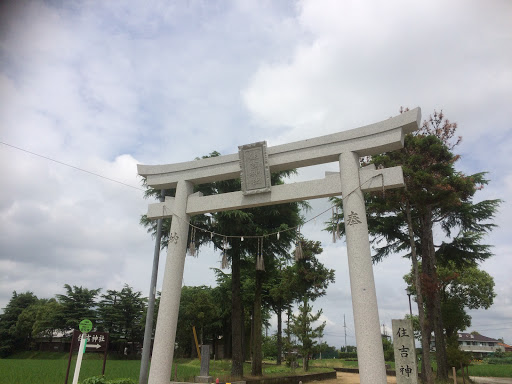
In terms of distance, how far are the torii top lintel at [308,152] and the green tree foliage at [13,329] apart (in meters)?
31.1

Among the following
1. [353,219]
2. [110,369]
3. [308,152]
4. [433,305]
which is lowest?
[110,369]

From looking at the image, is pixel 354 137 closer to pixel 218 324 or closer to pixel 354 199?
pixel 354 199

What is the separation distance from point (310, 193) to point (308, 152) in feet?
3.01

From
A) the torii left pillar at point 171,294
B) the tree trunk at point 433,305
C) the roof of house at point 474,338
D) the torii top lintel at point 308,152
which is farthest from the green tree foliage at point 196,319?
the roof of house at point 474,338

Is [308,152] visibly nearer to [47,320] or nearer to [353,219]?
[353,219]

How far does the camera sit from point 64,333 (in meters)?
29.5

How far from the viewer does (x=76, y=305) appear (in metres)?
29.6

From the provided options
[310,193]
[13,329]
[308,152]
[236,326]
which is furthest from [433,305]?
[13,329]

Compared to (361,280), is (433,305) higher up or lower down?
higher up

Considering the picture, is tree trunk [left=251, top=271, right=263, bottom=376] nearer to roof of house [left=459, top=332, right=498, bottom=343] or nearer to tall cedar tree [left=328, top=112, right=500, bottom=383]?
tall cedar tree [left=328, top=112, right=500, bottom=383]

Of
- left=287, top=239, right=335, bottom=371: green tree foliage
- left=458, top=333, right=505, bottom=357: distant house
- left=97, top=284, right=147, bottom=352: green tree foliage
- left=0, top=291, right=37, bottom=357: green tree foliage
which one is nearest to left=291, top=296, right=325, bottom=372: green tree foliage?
left=287, top=239, right=335, bottom=371: green tree foliage

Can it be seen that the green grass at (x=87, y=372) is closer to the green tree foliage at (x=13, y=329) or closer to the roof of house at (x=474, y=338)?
the green tree foliage at (x=13, y=329)

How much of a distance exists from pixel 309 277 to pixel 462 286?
1262 centimetres

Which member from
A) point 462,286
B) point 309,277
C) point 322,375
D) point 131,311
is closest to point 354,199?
point 309,277
